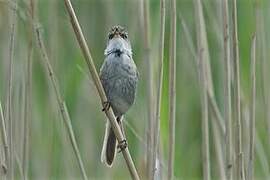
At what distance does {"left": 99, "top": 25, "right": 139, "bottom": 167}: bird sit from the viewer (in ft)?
8.04

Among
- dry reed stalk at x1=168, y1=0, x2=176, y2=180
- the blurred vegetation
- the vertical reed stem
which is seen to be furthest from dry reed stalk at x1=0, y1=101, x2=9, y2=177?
dry reed stalk at x1=168, y1=0, x2=176, y2=180

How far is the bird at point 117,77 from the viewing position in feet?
8.04

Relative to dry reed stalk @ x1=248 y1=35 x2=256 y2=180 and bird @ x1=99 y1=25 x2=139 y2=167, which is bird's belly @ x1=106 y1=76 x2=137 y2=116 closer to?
bird @ x1=99 y1=25 x2=139 y2=167

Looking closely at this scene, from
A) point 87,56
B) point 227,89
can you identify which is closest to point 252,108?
point 227,89

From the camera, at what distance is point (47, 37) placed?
115 inches

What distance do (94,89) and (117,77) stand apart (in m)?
0.51

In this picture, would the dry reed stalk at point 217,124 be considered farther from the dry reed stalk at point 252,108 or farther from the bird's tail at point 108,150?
the bird's tail at point 108,150

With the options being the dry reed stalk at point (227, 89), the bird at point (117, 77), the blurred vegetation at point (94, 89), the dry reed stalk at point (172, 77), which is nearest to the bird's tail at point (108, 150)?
the bird at point (117, 77)

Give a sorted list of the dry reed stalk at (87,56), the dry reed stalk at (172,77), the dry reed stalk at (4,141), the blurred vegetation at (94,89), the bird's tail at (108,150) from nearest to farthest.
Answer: the dry reed stalk at (87,56), the dry reed stalk at (4,141), the dry reed stalk at (172,77), the bird's tail at (108,150), the blurred vegetation at (94,89)

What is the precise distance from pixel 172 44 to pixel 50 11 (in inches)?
35.5

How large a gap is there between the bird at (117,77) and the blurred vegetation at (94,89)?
0.16 meters

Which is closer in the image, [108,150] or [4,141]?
[4,141]

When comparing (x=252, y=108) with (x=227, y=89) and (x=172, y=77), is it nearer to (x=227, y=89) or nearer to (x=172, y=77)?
(x=227, y=89)

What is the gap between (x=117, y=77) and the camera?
8.17ft
